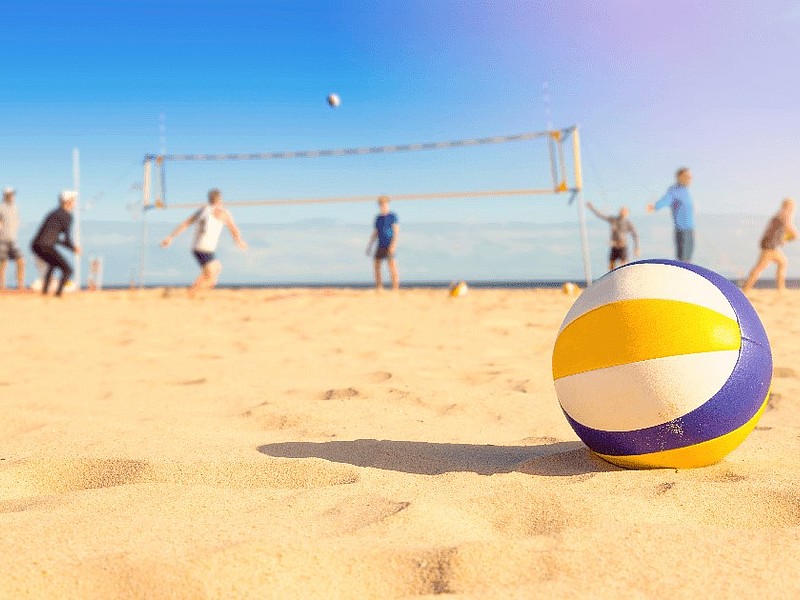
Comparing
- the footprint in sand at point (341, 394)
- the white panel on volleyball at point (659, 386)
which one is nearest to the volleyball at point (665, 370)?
the white panel on volleyball at point (659, 386)

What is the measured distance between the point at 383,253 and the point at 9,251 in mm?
6485

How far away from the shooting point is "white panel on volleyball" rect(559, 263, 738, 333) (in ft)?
7.68

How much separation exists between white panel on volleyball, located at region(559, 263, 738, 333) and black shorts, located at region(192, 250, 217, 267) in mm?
9240

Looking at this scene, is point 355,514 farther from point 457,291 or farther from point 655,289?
point 457,291

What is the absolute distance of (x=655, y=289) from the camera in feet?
7.74

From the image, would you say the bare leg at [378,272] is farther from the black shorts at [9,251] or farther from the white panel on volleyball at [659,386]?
the white panel on volleyball at [659,386]

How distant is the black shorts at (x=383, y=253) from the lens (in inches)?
509

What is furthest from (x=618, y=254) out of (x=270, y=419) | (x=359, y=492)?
(x=359, y=492)

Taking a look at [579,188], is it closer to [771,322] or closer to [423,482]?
[771,322]

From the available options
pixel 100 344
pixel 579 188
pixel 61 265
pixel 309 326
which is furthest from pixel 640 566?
pixel 579 188

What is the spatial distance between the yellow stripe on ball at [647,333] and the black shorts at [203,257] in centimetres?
935

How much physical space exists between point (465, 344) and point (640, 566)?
429 cm

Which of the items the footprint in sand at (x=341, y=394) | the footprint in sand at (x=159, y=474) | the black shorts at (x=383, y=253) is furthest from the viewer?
the black shorts at (x=383, y=253)

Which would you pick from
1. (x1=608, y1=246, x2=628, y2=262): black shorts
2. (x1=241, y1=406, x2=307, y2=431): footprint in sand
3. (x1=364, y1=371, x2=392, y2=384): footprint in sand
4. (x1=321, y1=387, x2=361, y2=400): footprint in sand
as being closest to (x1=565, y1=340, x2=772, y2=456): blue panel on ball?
(x1=241, y1=406, x2=307, y2=431): footprint in sand
